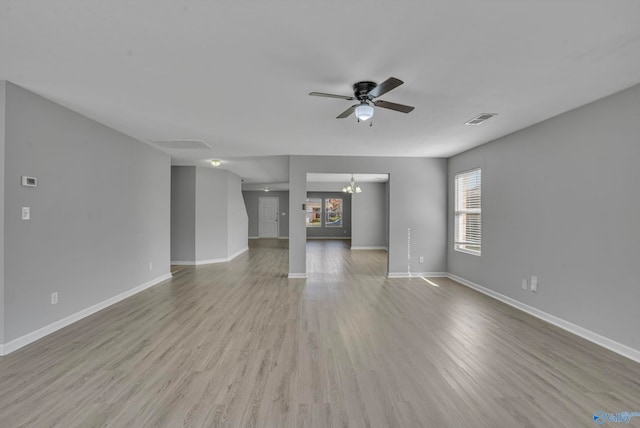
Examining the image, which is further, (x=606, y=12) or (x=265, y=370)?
(x=265, y=370)

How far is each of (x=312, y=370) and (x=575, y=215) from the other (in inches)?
130

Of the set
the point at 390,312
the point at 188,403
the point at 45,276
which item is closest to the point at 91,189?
the point at 45,276

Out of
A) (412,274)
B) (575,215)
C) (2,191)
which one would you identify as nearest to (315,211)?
(412,274)

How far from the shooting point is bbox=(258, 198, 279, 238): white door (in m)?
13.9

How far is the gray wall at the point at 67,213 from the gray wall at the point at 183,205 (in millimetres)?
2324

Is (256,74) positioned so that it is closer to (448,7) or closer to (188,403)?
(448,7)

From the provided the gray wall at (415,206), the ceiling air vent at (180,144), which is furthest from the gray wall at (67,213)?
the gray wall at (415,206)

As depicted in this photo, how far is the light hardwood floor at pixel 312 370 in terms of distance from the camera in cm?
195

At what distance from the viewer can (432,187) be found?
624 centimetres

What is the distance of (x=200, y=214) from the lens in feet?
24.9

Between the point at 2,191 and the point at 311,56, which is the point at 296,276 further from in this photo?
the point at 311,56

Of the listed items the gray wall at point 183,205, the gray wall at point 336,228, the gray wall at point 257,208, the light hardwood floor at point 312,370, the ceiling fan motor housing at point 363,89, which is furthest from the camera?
the gray wall at point 336,228

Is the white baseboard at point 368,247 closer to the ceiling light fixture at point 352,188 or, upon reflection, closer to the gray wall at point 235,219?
the ceiling light fixture at point 352,188

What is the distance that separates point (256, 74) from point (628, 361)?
4.10 metres
